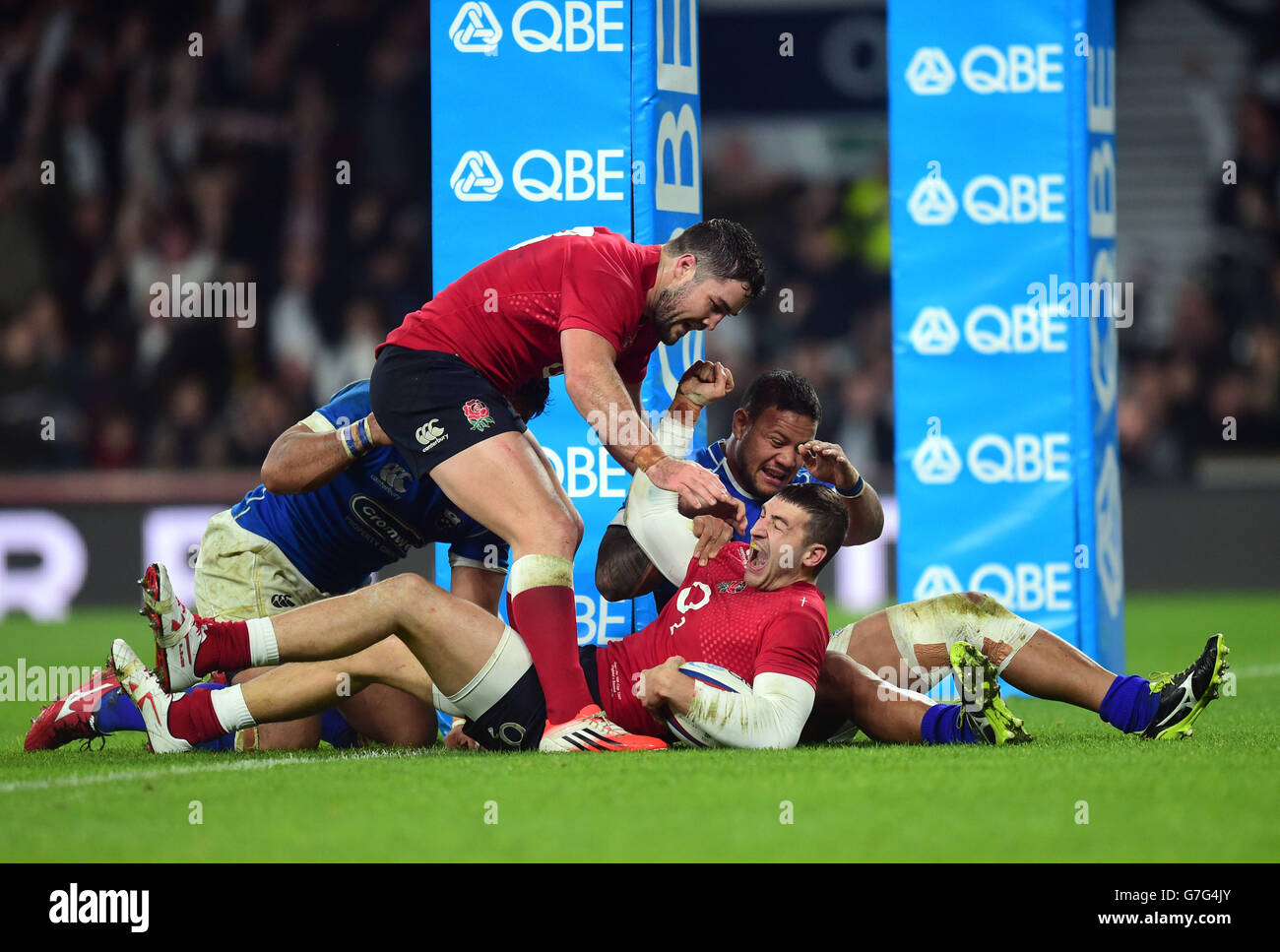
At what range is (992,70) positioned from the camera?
24.8 ft

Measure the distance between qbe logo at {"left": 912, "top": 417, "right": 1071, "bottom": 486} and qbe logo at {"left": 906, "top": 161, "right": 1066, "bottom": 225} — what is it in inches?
36.6

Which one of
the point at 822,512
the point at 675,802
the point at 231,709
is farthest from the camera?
the point at 822,512

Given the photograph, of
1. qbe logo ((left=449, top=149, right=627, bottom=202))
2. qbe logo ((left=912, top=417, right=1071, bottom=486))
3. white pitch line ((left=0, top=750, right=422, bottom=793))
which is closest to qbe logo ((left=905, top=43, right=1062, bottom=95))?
qbe logo ((left=912, top=417, right=1071, bottom=486))

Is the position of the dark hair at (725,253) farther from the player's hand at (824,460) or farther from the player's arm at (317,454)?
the player's arm at (317,454)

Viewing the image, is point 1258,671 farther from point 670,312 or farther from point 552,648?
point 552,648

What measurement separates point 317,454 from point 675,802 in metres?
2.01

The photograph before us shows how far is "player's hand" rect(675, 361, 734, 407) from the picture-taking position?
554cm

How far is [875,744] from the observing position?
16.9ft

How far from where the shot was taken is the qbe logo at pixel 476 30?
622 centimetres

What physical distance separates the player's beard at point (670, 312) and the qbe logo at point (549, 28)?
4.31 feet

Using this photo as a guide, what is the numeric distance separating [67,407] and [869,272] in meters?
6.90

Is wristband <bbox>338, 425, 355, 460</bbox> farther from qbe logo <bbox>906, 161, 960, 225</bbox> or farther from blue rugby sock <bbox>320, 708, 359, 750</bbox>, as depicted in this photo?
qbe logo <bbox>906, 161, 960, 225</bbox>

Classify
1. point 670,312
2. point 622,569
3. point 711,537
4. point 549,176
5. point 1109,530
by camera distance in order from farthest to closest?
point 1109,530 → point 549,176 → point 622,569 → point 670,312 → point 711,537

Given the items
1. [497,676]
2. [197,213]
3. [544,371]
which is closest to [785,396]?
[544,371]
